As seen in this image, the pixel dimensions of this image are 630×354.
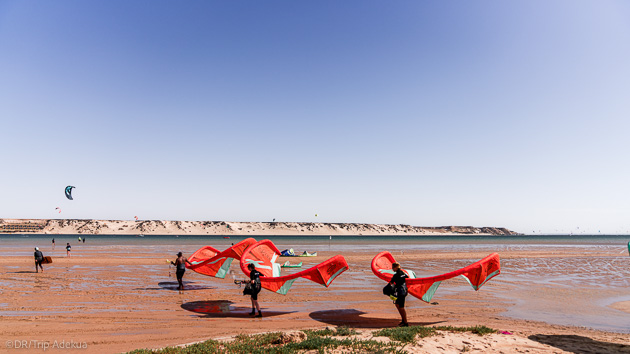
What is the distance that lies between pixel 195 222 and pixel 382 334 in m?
199

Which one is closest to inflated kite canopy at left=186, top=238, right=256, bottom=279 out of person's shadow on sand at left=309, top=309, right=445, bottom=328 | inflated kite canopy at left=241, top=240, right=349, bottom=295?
inflated kite canopy at left=241, top=240, right=349, bottom=295

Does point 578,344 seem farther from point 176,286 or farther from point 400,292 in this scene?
point 176,286

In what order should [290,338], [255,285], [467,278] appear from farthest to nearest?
[255,285] < [467,278] < [290,338]

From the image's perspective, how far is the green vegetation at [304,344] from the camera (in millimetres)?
7148

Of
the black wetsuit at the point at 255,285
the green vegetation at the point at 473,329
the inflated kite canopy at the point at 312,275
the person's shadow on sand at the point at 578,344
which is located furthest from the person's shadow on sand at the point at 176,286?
the person's shadow on sand at the point at 578,344

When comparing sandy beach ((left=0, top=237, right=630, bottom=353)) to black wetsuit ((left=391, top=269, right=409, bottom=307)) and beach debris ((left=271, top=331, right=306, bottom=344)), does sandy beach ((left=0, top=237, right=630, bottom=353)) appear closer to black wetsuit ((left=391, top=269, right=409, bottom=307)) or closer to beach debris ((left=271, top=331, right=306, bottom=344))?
black wetsuit ((left=391, top=269, right=409, bottom=307))

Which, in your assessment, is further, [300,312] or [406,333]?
[300,312]

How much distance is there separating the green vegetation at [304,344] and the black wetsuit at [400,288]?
135cm

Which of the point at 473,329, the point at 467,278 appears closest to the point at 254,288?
the point at 473,329

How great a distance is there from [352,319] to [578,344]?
560 centimetres

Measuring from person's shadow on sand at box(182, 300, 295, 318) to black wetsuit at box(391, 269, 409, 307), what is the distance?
3824mm

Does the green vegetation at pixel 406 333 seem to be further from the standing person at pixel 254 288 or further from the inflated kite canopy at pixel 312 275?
the standing person at pixel 254 288

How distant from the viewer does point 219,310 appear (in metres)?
12.0

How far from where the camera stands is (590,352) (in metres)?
7.53
